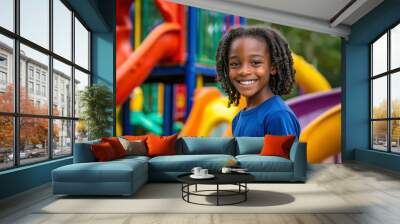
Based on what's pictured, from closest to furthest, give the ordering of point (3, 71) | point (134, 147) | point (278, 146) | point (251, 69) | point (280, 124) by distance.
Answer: point (3, 71) → point (278, 146) → point (134, 147) → point (280, 124) → point (251, 69)

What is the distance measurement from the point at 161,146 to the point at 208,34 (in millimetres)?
4634

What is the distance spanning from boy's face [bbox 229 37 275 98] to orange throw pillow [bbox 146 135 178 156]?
9.37ft

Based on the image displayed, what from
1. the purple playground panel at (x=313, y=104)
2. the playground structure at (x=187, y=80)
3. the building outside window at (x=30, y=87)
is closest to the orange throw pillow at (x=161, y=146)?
the building outside window at (x=30, y=87)

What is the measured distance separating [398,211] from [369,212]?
1.01 ft

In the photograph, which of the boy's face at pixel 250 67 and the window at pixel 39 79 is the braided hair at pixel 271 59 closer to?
the boy's face at pixel 250 67

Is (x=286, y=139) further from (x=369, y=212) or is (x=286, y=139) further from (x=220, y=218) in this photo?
(x=220, y=218)

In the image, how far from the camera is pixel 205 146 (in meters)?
6.34

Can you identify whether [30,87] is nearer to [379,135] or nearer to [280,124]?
[280,124]

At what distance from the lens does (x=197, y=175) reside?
441 cm

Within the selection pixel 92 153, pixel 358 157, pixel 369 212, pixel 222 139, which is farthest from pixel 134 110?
pixel 369 212

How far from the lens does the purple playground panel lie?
31.5ft

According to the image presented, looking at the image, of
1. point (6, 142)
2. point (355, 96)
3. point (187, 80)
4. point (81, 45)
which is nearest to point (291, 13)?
point (355, 96)

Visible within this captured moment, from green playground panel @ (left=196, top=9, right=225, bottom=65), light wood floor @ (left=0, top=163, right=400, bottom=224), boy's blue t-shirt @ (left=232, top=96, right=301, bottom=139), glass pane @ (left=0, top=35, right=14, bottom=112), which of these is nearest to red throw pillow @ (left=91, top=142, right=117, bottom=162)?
light wood floor @ (left=0, top=163, right=400, bottom=224)

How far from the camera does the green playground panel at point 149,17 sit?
399 inches
